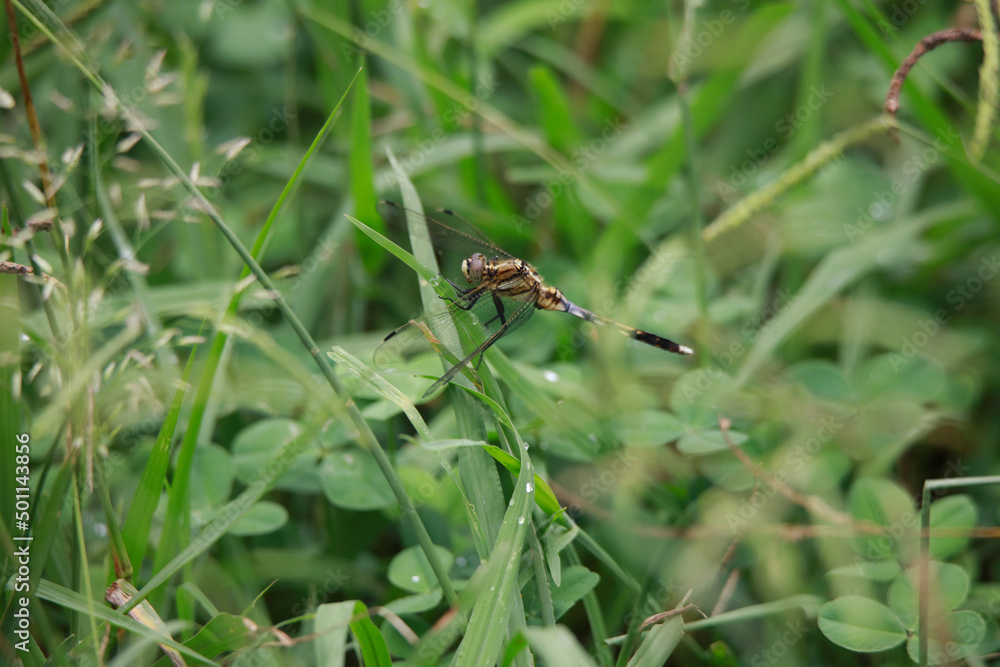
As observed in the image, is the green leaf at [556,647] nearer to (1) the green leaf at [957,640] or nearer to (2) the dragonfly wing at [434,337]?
(2) the dragonfly wing at [434,337]

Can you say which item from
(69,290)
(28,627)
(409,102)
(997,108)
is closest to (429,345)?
(69,290)

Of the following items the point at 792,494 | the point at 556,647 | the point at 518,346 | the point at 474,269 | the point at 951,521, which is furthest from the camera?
the point at 518,346

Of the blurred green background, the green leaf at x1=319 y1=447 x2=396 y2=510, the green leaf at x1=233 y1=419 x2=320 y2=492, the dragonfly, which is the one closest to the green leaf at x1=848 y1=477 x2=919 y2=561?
the blurred green background

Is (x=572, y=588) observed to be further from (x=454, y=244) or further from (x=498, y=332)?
(x=454, y=244)

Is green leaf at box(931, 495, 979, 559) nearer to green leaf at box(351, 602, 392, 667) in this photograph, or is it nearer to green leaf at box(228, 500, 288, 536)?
green leaf at box(351, 602, 392, 667)

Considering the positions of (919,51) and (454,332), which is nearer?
(454,332)

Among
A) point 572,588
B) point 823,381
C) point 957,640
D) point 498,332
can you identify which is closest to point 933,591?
point 957,640

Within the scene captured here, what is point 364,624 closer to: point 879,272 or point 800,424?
point 800,424
